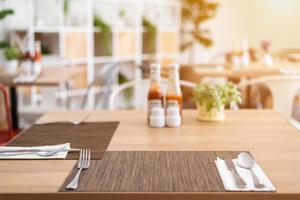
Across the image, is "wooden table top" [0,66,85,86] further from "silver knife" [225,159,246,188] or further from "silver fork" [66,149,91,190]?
"silver knife" [225,159,246,188]

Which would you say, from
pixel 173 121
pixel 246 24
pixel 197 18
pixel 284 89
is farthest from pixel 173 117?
pixel 246 24

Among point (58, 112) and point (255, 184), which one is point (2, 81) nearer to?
point (58, 112)

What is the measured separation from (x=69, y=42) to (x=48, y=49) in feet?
0.78

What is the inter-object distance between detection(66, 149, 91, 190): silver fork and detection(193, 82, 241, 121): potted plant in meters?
0.62

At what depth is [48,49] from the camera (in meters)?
5.14

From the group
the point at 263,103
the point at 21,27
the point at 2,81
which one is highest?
the point at 21,27

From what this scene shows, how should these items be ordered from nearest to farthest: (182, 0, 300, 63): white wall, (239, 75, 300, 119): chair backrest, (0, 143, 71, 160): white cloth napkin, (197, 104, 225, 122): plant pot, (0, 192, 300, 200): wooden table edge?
(0, 192, 300, 200): wooden table edge → (0, 143, 71, 160): white cloth napkin → (197, 104, 225, 122): plant pot → (239, 75, 300, 119): chair backrest → (182, 0, 300, 63): white wall

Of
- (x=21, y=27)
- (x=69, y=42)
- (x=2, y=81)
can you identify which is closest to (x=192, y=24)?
(x=69, y=42)

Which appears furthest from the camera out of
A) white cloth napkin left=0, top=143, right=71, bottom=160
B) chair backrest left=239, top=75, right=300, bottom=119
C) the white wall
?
the white wall

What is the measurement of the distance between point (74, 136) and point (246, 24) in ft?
20.6

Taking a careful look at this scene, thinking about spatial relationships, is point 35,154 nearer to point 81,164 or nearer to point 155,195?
point 81,164

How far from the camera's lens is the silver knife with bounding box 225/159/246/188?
3.72ft

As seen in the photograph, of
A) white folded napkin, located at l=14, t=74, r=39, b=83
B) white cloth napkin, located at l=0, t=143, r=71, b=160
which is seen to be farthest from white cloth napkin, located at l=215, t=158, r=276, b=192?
white folded napkin, located at l=14, t=74, r=39, b=83

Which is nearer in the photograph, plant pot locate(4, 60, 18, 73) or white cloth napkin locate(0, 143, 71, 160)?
white cloth napkin locate(0, 143, 71, 160)
